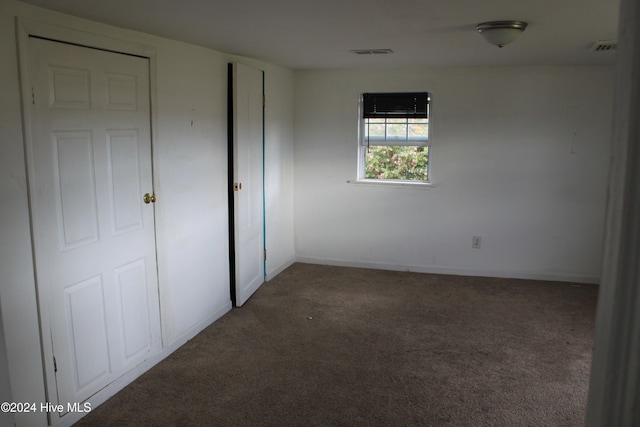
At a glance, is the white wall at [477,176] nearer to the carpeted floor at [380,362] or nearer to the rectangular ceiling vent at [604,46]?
the carpeted floor at [380,362]

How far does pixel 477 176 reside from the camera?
5.38 m

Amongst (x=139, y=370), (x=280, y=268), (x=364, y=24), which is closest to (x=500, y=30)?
(x=364, y=24)

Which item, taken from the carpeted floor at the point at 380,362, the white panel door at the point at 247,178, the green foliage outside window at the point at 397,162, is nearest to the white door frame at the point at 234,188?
the white panel door at the point at 247,178

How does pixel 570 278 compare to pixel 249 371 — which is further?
pixel 570 278

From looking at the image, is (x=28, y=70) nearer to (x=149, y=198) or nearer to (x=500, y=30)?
(x=149, y=198)

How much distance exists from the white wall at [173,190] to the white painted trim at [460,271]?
968 millimetres

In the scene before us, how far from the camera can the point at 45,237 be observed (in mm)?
2623

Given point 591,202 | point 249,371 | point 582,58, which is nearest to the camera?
point 249,371

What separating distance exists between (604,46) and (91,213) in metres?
3.62

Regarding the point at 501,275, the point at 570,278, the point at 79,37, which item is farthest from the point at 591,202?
the point at 79,37

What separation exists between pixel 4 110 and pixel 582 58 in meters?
4.29

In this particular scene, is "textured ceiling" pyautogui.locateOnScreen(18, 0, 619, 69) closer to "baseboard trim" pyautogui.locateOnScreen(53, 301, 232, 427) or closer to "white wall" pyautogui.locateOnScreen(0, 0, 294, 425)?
"white wall" pyautogui.locateOnScreen(0, 0, 294, 425)

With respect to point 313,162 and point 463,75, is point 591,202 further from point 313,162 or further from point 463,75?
point 313,162

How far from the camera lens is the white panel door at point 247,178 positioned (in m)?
4.37
